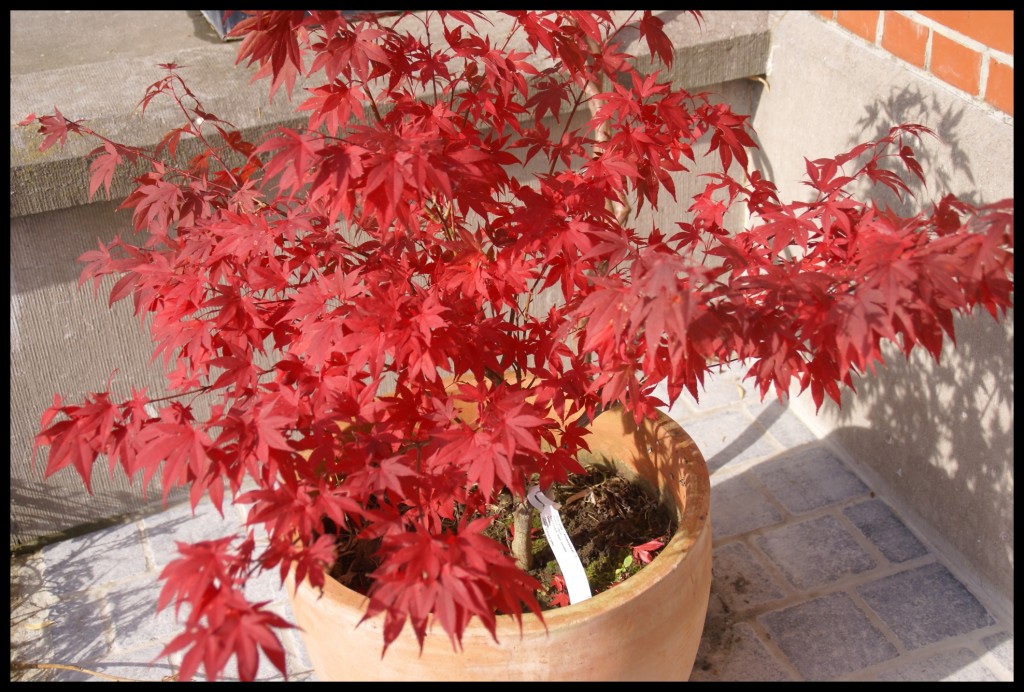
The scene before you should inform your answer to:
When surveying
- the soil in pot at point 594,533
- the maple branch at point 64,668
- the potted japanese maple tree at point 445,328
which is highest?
the potted japanese maple tree at point 445,328

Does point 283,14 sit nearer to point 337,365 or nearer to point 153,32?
point 337,365

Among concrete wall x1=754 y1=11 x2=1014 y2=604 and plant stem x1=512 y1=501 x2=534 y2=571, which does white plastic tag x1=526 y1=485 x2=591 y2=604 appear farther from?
concrete wall x1=754 y1=11 x2=1014 y2=604

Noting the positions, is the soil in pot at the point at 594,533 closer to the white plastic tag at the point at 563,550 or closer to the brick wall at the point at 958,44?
the white plastic tag at the point at 563,550

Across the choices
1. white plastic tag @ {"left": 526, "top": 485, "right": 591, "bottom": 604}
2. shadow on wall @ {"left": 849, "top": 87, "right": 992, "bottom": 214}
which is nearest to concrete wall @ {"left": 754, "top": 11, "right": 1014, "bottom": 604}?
shadow on wall @ {"left": 849, "top": 87, "right": 992, "bottom": 214}

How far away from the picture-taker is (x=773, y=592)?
231 cm

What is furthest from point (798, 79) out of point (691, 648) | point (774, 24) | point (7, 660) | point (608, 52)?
point (7, 660)

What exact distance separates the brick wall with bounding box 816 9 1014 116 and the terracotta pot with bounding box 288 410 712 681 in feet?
3.28

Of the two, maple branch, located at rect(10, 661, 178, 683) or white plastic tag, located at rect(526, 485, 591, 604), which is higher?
white plastic tag, located at rect(526, 485, 591, 604)

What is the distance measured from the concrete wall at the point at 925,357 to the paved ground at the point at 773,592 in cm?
10

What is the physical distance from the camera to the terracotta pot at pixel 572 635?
161 centimetres

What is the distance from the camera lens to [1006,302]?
137cm

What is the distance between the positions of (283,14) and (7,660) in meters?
1.66

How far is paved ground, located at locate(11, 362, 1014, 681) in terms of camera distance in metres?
2.14

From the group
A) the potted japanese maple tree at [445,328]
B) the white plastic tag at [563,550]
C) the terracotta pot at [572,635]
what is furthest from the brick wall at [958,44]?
the white plastic tag at [563,550]
